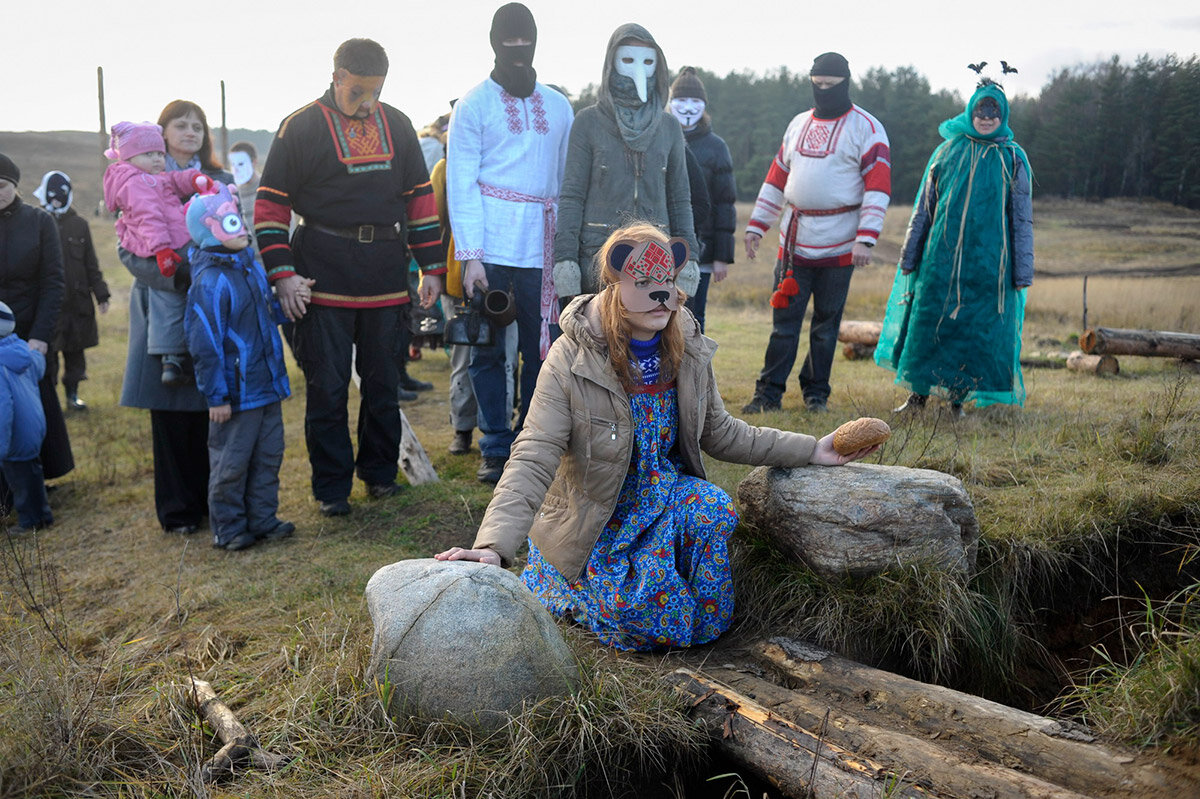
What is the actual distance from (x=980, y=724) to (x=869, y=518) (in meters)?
0.89

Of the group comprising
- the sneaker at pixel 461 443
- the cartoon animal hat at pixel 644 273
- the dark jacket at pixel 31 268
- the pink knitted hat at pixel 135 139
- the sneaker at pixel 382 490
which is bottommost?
the sneaker at pixel 382 490

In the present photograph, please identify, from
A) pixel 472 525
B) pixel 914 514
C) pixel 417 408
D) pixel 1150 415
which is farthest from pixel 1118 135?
pixel 417 408

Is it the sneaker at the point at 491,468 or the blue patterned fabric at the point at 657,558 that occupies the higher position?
the blue patterned fabric at the point at 657,558

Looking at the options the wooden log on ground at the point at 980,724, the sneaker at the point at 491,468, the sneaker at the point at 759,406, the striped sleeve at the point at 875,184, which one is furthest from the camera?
the sneaker at the point at 759,406

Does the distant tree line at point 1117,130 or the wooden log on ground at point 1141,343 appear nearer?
the distant tree line at point 1117,130

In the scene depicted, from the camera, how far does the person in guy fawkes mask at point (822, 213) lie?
19.9ft

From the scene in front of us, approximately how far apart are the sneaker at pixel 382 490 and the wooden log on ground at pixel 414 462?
0.63 feet

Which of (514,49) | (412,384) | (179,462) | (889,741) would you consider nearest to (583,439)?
(889,741)

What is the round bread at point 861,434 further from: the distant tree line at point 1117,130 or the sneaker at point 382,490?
the distant tree line at point 1117,130

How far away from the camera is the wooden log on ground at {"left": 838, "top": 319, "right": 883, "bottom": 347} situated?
9.47 m

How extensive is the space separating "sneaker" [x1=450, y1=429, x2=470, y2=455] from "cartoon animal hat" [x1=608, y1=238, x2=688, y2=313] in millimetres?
3128

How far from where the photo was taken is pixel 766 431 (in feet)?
12.0

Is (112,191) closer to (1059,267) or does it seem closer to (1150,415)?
(1150,415)

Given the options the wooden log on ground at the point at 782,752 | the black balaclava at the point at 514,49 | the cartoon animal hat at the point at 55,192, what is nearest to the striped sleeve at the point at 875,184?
the black balaclava at the point at 514,49
